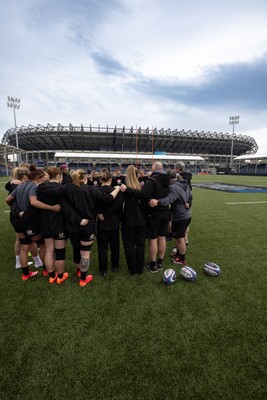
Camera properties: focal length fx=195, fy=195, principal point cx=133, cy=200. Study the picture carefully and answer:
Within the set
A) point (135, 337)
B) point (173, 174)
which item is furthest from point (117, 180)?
point (135, 337)

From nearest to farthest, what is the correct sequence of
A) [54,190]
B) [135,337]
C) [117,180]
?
[135,337]
[54,190]
[117,180]

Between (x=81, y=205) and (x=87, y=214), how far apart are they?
0.19 metres

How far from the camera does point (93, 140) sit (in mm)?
76875

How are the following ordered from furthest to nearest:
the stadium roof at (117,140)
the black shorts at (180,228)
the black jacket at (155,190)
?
the stadium roof at (117,140), the black shorts at (180,228), the black jacket at (155,190)

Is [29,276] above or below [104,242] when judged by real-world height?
below

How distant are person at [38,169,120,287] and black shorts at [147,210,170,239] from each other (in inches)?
38.7

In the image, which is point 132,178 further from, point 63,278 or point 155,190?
point 63,278

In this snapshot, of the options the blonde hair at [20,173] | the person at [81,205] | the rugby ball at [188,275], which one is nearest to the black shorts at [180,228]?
the rugby ball at [188,275]

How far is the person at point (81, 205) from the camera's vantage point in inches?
130

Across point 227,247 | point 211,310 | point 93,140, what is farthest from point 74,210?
point 93,140

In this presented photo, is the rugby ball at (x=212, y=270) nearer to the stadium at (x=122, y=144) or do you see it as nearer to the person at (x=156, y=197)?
the person at (x=156, y=197)

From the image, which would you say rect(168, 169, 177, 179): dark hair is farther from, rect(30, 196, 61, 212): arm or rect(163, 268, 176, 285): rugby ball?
rect(30, 196, 61, 212): arm

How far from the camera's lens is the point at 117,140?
78.0 meters

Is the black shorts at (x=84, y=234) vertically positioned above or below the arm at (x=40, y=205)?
below
